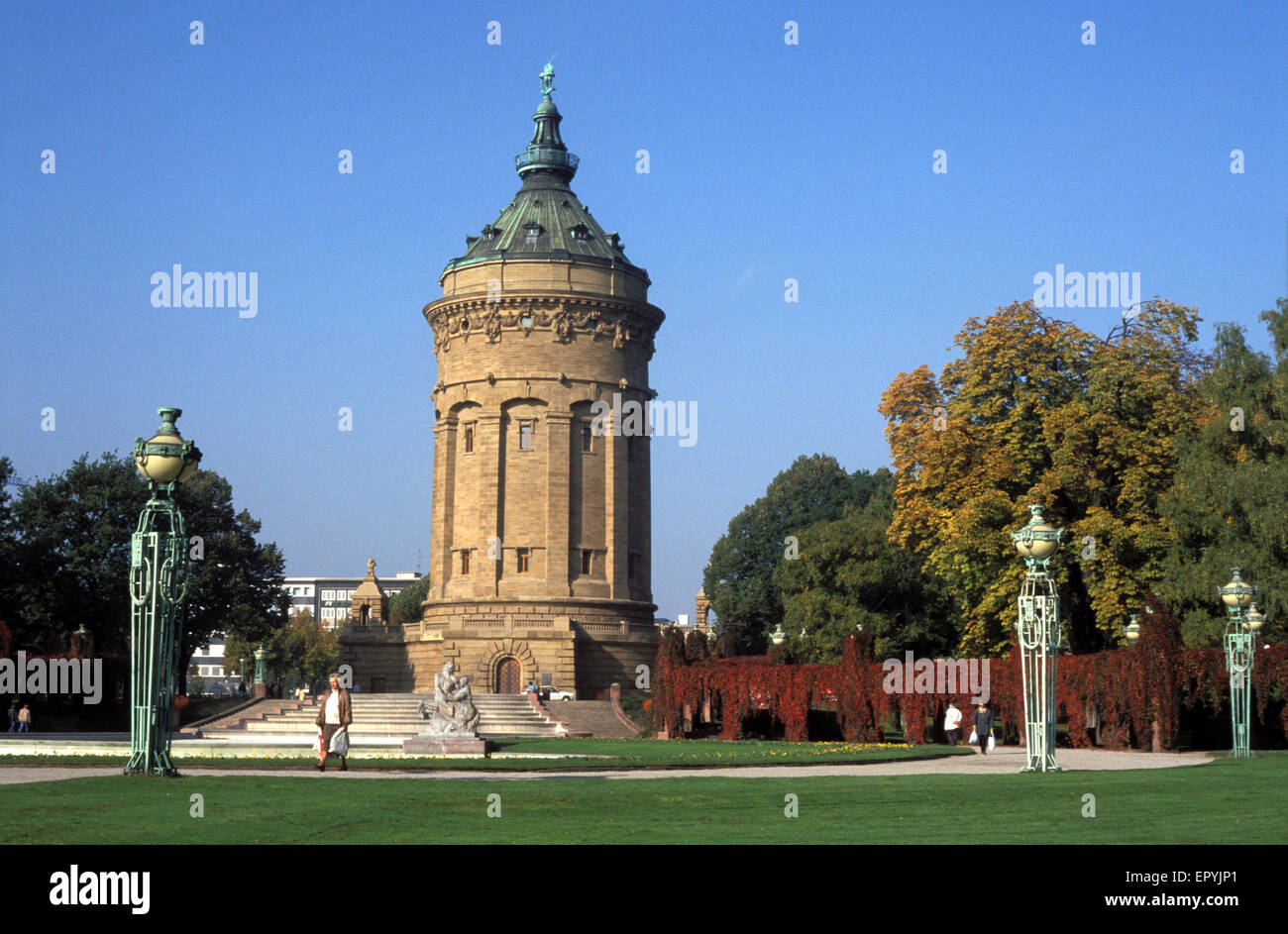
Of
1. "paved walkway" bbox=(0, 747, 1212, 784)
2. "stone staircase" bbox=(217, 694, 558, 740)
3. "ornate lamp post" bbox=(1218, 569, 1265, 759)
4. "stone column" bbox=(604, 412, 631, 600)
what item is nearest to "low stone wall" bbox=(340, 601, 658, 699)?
"stone column" bbox=(604, 412, 631, 600)

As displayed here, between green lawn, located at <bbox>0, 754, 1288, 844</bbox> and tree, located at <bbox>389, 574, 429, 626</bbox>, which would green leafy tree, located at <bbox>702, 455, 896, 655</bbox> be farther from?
green lawn, located at <bbox>0, 754, 1288, 844</bbox>

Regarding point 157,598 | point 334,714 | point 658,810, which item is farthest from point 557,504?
point 658,810

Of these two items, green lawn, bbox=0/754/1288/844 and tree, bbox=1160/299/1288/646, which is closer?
green lawn, bbox=0/754/1288/844

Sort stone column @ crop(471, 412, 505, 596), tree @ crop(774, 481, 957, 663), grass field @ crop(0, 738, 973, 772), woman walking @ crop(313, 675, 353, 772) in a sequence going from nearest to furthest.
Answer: woman walking @ crop(313, 675, 353, 772)
grass field @ crop(0, 738, 973, 772)
tree @ crop(774, 481, 957, 663)
stone column @ crop(471, 412, 505, 596)

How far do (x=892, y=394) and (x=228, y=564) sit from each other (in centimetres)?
4233

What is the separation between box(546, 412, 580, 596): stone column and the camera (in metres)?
74.4

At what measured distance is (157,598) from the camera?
22641mm

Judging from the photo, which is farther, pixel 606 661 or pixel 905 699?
pixel 606 661

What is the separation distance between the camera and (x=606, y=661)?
73.1 meters

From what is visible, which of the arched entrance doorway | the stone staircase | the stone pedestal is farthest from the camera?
the arched entrance doorway

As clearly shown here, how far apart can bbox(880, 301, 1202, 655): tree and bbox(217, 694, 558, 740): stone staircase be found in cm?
1614

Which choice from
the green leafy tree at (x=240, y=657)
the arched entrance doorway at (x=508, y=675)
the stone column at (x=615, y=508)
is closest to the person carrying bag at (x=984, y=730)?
the arched entrance doorway at (x=508, y=675)
